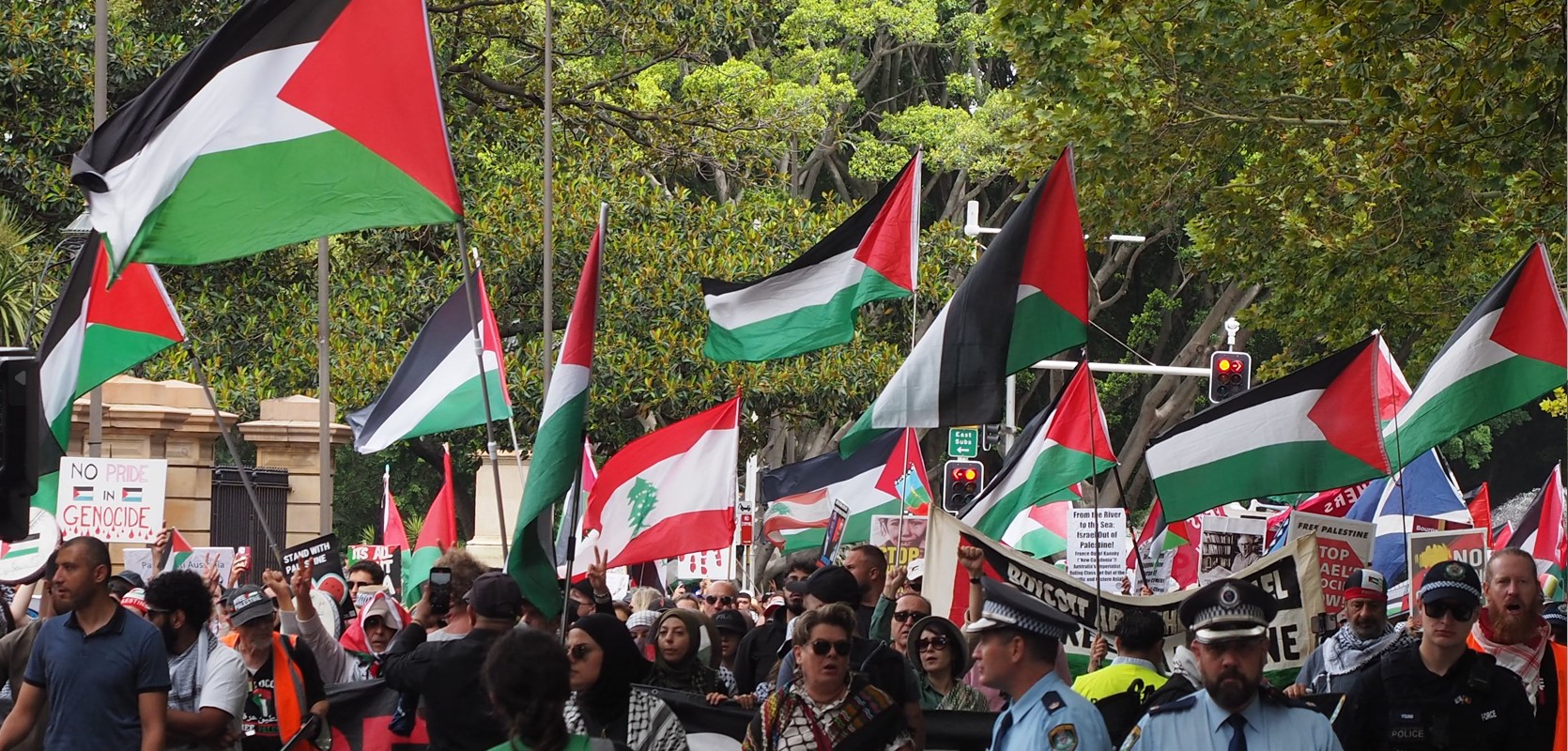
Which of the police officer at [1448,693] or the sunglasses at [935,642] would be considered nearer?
the police officer at [1448,693]

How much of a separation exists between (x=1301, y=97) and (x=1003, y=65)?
21753 millimetres

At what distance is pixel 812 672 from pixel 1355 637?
3298mm

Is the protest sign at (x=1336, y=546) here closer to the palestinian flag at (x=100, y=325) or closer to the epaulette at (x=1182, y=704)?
the epaulette at (x=1182, y=704)

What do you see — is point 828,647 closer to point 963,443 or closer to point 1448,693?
point 1448,693

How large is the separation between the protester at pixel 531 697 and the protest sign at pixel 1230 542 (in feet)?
30.4

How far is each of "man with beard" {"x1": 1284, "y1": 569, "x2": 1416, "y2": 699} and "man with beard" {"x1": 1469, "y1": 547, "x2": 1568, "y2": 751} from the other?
117cm

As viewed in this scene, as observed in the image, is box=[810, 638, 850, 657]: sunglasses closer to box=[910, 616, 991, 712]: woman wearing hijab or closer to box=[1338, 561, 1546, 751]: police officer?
box=[1338, 561, 1546, 751]: police officer

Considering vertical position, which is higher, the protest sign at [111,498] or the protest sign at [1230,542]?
the protest sign at [111,498]

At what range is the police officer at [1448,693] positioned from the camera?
641 centimetres

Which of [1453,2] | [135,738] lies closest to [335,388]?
[1453,2]

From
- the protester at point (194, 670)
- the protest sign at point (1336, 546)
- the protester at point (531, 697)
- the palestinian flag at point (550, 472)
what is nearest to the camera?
the protester at point (531, 697)

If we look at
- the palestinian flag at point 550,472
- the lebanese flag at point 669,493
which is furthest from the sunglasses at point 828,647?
the lebanese flag at point 669,493

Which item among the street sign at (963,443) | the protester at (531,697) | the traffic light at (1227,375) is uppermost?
the traffic light at (1227,375)

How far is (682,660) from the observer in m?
8.12
